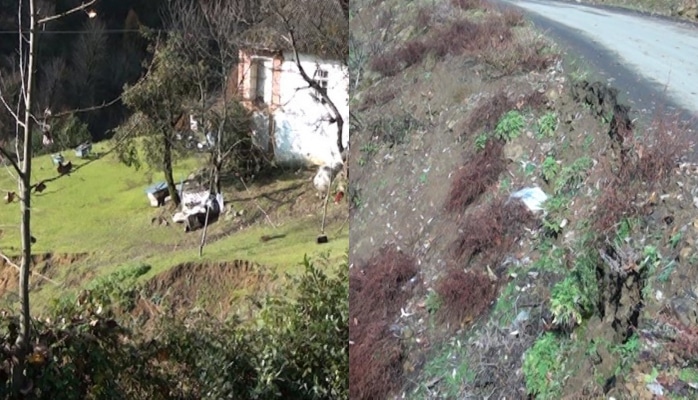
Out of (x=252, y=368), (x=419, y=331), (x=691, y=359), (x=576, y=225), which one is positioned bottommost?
(x=252, y=368)

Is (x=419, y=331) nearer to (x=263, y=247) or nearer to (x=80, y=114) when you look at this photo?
Result: (x=263, y=247)

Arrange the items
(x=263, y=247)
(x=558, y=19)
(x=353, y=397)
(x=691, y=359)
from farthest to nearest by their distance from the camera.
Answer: (x=263, y=247) → (x=353, y=397) → (x=558, y=19) → (x=691, y=359)

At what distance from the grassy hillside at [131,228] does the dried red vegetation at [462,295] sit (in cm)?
191

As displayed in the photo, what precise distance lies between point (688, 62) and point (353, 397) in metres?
1.01

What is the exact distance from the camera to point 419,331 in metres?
1.80

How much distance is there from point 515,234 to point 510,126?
0.72 feet

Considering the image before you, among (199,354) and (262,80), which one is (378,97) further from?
(262,80)

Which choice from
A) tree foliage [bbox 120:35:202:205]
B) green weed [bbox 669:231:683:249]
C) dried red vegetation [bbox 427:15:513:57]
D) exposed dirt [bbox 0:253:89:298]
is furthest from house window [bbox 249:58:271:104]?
green weed [bbox 669:231:683:249]

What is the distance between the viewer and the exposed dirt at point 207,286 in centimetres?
364

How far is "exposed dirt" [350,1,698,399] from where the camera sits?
4.83 ft

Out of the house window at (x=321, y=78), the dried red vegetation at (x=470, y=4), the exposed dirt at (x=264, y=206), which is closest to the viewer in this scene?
the dried red vegetation at (x=470, y=4)

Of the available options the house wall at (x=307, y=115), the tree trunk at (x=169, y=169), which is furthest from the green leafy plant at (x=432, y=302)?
the tree trunk at (x=169, y=169)

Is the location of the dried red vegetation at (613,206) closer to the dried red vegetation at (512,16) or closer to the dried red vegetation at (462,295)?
the dried red vegetation at (462,295)

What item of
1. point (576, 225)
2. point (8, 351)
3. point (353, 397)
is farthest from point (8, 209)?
point (576, 225)
